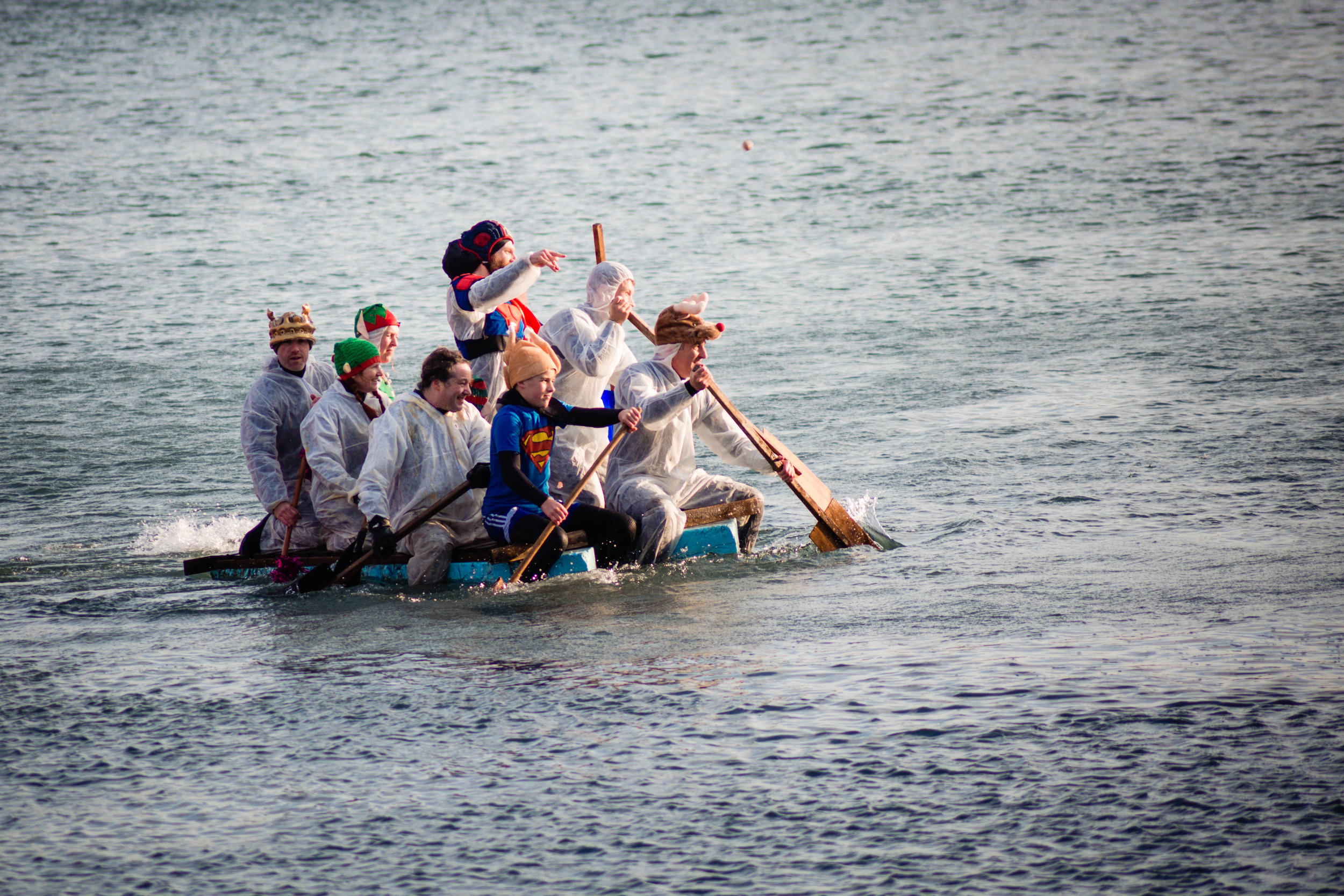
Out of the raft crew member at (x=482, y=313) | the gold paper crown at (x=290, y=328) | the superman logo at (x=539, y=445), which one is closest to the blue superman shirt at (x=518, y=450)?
the superman logo at (x=539, y=445)

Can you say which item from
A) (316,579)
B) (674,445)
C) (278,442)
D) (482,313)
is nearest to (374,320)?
(482,313)

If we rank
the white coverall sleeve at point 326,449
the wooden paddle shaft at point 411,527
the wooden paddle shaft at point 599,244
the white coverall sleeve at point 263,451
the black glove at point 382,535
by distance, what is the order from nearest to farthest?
the black glove at point 382,535 < the wooden paddle shaft at point 411,527 < the white coverall sleeve at point 326,449 < the white coverall sleeve at point 263,451 < the wooden paddle shaft at point 599,244

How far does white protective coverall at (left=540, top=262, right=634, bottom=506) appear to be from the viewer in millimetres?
8750

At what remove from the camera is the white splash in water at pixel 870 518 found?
30.1ft

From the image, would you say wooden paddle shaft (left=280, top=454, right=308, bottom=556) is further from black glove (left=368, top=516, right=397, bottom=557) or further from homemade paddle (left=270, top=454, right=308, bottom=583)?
black glove (left=368, top=516, right=397, bottom=557)

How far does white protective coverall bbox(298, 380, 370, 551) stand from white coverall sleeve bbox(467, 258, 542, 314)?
0.86 m

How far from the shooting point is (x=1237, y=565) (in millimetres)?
8172

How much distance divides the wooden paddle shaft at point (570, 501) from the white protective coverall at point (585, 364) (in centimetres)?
8

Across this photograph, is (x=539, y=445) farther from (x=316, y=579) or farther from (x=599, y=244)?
(x=599, y=244)

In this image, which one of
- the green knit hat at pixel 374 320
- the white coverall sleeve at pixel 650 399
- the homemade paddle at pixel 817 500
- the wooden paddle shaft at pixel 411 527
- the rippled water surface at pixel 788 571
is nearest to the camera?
the rippled water surface at pixel 788 571

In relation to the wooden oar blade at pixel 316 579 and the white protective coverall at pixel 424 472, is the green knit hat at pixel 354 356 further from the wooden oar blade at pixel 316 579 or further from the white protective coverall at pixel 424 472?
the wooden oar blade at pixel 316 579

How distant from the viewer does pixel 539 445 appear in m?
8.28

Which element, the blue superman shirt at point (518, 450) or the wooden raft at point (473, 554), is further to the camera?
the wooden raft at point (473, 554)

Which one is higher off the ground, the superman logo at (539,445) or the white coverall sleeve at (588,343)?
the white coverall sleeve at (588,343)
